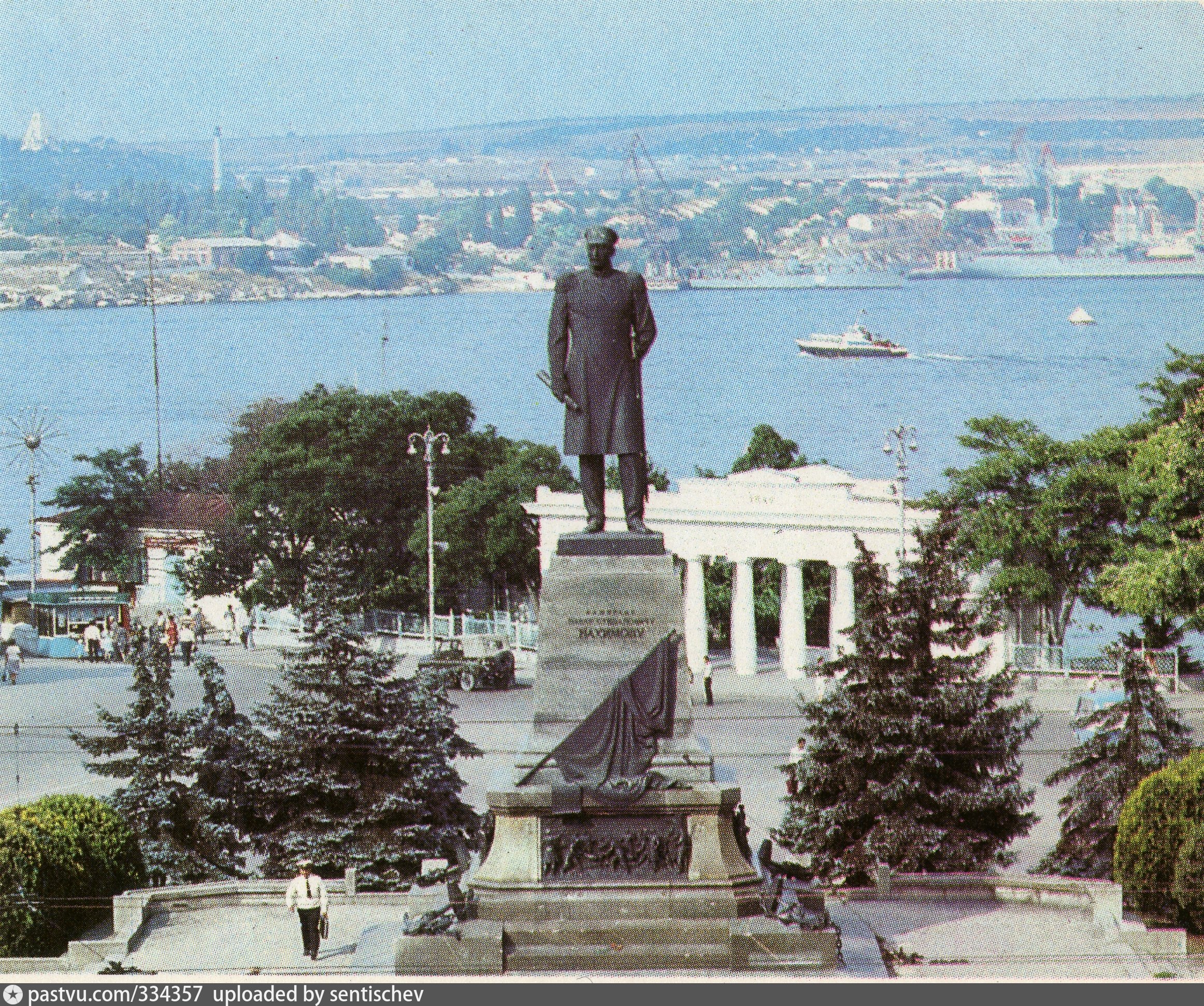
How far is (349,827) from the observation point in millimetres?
39500

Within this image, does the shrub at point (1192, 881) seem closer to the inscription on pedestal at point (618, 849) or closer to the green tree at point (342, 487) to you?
the inscription on pedestal at point (618, 849)

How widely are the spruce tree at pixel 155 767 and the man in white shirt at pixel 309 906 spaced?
669 centimetres

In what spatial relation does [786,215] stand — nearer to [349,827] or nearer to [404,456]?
[404,456]

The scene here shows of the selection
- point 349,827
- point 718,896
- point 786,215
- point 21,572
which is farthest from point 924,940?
point 786,215

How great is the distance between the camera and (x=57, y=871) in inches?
1393

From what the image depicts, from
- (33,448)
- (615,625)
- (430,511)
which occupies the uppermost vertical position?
(615,625)

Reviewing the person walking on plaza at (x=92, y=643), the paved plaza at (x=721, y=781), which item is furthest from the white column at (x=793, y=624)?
the person walking on plaza at (x=92, y=643)

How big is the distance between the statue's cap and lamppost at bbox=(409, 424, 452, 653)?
40.1 metres

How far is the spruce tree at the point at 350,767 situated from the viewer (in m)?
39.3

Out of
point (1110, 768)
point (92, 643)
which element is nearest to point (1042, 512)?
point (92, 643)

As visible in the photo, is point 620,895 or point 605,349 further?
point 605,349

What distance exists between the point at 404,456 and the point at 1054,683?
2615 cm

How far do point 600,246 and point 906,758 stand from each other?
33.2 ft

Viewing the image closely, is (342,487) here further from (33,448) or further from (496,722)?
(496,722)
